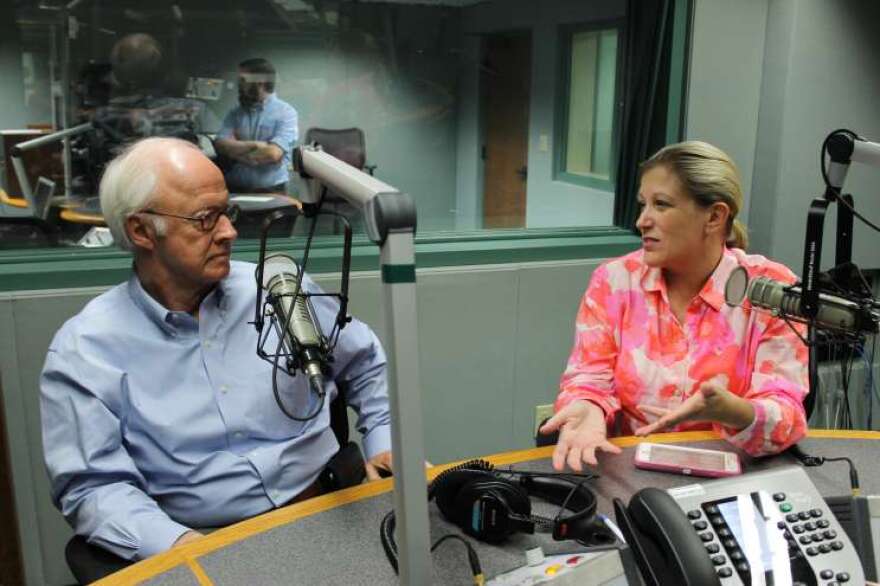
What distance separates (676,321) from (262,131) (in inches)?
67.7

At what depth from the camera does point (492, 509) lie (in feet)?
3.76

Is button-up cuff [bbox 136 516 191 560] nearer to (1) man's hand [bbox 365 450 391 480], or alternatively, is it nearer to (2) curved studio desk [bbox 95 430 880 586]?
(2) curved studio desk [bbox 95 430 880 586]

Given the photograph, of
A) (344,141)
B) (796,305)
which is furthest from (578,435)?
(344,141)

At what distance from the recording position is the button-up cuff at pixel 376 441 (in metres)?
1.68

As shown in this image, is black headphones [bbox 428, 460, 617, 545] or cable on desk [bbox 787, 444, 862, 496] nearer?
black headphones [bbox 428, 460, 617, 545]

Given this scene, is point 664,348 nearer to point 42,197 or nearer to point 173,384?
point 173,384

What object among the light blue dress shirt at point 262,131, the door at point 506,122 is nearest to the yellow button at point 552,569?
the light blue dress shirt at point 262,131

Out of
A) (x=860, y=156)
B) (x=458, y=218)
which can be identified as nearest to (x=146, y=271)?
(x=860, y=156)

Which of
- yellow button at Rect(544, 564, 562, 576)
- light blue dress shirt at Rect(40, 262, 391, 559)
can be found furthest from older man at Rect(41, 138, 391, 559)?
yellow button at Rect(544, 564, 562, 576)

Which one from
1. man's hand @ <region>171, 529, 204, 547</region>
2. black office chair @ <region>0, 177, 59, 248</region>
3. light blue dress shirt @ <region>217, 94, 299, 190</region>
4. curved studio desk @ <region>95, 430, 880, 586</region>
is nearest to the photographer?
curved studio desk @ <region>95, 430, 880, 586</region>

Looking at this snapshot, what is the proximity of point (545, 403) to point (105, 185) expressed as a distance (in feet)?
5.92

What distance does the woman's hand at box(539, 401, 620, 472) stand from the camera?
1.35 metres

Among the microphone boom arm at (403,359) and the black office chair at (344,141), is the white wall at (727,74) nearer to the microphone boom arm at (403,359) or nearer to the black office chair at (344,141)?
the black office chair at (344,141)

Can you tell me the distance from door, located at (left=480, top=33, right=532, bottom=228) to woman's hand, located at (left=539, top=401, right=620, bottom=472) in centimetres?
168
